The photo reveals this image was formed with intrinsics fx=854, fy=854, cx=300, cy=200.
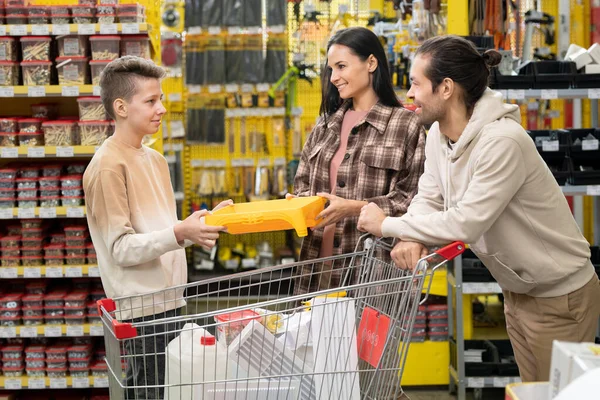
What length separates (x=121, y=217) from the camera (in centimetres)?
287

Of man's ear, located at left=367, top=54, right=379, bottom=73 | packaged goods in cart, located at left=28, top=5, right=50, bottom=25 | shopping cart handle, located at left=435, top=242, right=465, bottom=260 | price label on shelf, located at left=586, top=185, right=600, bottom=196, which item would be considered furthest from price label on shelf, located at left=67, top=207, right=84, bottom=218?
shopping cart handle, located at left=435, top=242, right=465, bottom=260

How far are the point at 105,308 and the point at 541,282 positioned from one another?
4.13 ft

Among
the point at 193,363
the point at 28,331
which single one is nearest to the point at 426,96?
the point at 193,363

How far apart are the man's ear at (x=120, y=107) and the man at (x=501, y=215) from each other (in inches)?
40.4

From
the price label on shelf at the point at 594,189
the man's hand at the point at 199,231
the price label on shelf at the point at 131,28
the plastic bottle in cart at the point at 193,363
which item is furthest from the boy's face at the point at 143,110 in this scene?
the price label on shelf at the point at 594,189

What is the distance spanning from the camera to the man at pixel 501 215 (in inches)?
93.9

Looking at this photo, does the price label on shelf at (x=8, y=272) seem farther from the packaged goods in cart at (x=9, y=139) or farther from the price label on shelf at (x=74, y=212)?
the packaged goods in cart at (x=9, y=139)

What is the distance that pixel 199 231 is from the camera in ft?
8.68

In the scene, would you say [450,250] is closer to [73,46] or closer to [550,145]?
[550,145]

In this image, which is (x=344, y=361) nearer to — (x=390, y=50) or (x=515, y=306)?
(x=515, y=306)

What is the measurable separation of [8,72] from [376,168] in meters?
2.64

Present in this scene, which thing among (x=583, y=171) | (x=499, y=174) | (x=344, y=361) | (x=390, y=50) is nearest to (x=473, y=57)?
(x=499, y=174)

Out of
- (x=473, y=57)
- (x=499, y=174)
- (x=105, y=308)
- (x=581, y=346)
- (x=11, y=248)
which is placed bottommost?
(x=11, y=248)

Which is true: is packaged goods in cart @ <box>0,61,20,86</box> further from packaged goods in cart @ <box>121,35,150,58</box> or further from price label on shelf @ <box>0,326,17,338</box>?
price label on shelf @ <box>0,326,17,338</box>
